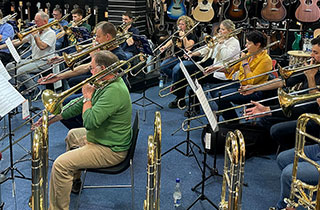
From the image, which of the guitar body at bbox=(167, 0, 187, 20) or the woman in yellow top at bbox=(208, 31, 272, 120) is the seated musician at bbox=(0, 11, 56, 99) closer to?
the woman in yellow top at bbox=(208, 31, 272, 120)

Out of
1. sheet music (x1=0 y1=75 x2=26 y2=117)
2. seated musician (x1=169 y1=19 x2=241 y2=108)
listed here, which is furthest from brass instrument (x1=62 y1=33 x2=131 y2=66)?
sheet music (x1=0 y1=75 x2=26 y2=117)

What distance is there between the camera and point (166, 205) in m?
3.42

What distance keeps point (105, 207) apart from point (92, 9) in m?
6.54

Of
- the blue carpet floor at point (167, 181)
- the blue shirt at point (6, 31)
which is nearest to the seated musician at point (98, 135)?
the blue carpet floor at point (167, 181)

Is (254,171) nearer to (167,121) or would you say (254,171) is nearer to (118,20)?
(167,121)

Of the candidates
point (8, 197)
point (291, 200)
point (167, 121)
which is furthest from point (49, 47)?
point (291, 200)

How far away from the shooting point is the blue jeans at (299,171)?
2.81 metres

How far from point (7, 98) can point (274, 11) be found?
18.0 feet

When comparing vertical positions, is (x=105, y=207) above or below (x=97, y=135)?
below

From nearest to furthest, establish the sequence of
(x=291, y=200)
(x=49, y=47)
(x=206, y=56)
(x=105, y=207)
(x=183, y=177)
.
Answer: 1. (x=291, y=200)
2. (x=105, y=207)
3. (x=183, y=177)
4. (x=206, y=56)
5. (x=49, y=47)

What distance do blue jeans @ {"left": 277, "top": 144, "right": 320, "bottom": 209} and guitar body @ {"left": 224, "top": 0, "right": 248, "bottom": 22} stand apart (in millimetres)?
4546

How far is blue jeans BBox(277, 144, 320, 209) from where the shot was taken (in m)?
2.81

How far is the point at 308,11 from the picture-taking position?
6.86 m

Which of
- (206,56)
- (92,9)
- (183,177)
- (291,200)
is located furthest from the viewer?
(92,9)
